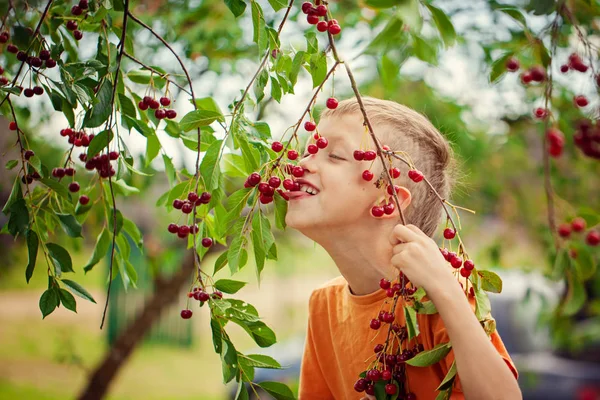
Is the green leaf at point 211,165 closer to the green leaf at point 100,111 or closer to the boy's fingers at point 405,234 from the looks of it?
the green leaf at point 100,111

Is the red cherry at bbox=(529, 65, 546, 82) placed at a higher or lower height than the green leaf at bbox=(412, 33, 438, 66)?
lower

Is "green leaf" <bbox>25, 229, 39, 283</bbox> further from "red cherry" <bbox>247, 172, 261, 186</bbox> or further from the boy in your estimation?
the boy

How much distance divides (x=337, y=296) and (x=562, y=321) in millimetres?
1480

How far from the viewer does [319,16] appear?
1.21 m

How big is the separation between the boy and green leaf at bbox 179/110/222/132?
325 millimetres

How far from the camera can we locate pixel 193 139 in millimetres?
1396

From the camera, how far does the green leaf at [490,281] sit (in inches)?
47.9

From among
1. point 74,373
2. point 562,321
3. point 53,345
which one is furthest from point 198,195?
point 53,345

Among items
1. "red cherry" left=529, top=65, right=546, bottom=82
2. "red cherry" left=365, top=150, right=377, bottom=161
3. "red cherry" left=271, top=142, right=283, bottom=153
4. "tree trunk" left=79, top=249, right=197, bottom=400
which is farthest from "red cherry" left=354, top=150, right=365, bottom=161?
"tree trunk" left=79, top=249, right=197, bottom=400

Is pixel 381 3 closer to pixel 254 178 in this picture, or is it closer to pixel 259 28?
pixel 259 28

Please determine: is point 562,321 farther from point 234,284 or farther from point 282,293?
point 282,293

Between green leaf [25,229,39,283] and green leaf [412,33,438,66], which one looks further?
green leaf [412,33,438,66]

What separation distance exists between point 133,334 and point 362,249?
91.4 inches

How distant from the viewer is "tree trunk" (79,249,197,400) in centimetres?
→ 336
